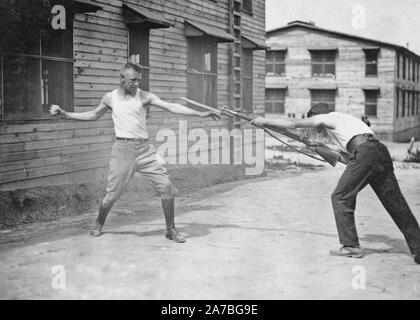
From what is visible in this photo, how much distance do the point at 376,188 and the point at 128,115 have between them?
309 centimetres

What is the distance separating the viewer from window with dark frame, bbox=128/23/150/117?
11414mm

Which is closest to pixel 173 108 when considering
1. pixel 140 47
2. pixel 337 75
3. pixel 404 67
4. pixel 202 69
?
pixel 140 47

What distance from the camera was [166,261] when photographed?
5.55 metres

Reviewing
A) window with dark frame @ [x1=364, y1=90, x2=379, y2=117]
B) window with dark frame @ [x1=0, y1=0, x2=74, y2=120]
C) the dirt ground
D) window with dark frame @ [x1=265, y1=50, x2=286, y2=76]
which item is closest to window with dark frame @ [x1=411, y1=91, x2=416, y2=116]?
window with dark frame @ [x1=364, y1=90, x2=379, y2=117]

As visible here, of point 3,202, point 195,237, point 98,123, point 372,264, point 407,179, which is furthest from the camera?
point 407,179

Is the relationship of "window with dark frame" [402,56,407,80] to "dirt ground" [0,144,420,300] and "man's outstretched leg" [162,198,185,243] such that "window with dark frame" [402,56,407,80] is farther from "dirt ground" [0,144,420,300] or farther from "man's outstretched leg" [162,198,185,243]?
"man's outstretched leg" [162,198,185,243]

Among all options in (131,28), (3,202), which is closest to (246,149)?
(131,28)

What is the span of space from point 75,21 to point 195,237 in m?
5.19

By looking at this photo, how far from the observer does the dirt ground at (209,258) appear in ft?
15.2

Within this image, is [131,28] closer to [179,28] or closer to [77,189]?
[179,28]

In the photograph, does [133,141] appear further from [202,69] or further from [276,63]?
[276,63]

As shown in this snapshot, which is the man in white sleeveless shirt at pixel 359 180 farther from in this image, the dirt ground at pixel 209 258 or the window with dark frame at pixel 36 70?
the window with dark frame at pixel 36 70

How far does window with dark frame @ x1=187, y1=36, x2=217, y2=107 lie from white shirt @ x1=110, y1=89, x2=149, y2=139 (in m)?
7.28

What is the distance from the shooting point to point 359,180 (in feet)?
18.6
